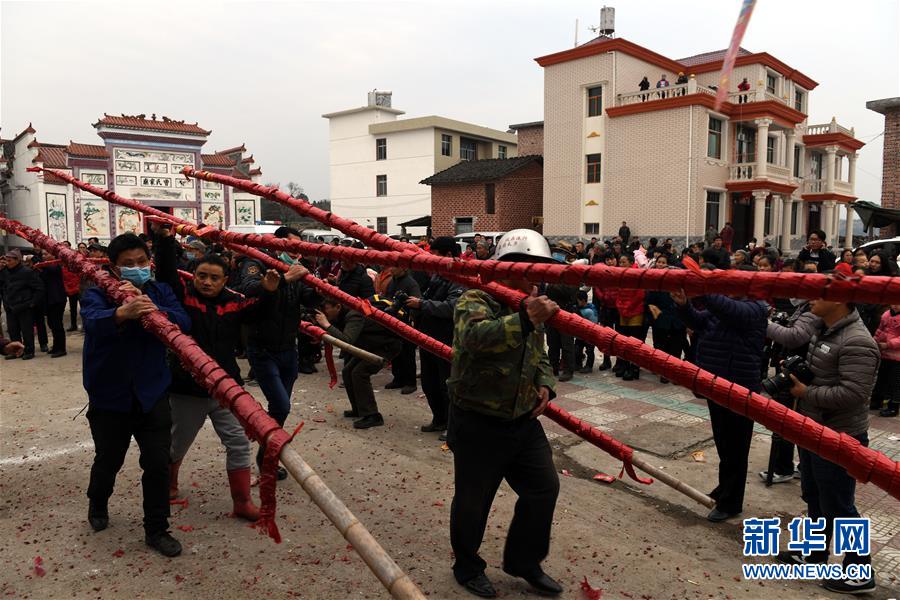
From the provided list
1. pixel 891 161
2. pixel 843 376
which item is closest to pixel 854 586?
pixel 843 376

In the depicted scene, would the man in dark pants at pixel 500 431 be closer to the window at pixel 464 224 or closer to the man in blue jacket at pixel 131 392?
the man in blue jacket at pixel 131 392

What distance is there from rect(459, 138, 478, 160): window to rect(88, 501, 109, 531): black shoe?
3572cm

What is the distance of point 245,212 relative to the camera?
89.3 ft

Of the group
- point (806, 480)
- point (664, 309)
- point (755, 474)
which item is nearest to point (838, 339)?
point (806, 480)

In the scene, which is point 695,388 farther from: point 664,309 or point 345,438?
point 664,309

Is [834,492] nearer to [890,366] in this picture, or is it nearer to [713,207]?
[890,366]

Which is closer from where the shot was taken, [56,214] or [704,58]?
[56,214]

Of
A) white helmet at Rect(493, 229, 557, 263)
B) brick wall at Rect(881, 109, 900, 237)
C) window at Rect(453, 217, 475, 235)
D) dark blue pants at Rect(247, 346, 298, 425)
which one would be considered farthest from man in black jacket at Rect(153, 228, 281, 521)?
window at Rect(453, 217, 475, 235)

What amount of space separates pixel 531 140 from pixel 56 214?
2374cm

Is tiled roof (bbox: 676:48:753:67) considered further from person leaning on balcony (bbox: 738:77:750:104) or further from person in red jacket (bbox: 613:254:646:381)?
person in red jacket (bbox: 613:254:646:381)

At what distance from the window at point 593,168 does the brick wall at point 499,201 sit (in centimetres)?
457

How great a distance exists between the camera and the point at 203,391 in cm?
436

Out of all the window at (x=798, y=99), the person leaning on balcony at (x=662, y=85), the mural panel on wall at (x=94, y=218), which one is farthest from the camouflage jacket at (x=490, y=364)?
the window at (x=798, y=99)

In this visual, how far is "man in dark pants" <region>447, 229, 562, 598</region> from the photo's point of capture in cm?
326
